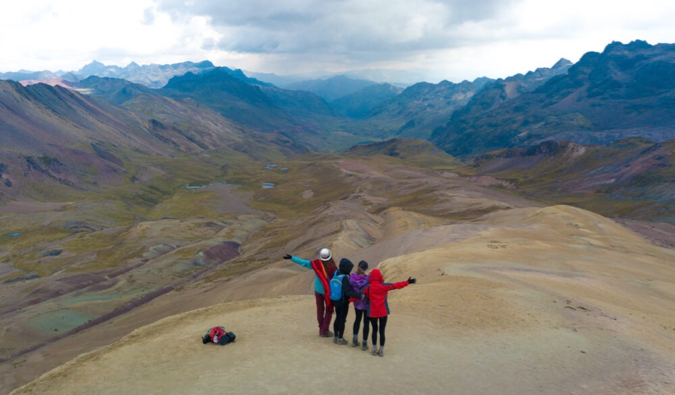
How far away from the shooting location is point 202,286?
6494 centimetres

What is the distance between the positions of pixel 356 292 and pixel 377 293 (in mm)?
770

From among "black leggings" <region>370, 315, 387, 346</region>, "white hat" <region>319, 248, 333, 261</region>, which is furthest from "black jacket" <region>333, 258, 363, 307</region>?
"black leggings" <region>370, 315, 387, 346</region>

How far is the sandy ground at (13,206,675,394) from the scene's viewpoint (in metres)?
13.6

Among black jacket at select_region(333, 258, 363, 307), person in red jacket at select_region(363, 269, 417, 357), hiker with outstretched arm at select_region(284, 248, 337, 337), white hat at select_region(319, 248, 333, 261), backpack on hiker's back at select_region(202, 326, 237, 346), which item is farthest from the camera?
backpack on hiker's back at select_region(202, 326, 237, 346)

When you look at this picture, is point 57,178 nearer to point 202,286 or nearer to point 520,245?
point 202,286

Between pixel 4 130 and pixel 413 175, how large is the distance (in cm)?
19354

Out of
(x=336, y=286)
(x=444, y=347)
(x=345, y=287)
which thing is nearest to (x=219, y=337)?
(x=336, y=286)

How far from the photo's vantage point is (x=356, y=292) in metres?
14.8

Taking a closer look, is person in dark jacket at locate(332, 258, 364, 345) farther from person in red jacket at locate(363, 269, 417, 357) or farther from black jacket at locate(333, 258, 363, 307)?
person in red jacket at locate(363, 269, 417, 357)

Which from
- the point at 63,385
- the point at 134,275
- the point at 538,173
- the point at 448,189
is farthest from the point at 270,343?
the point at 538,173

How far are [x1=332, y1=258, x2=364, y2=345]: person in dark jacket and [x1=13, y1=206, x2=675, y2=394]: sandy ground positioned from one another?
51 centimetres

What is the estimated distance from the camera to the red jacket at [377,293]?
14500 millimetres

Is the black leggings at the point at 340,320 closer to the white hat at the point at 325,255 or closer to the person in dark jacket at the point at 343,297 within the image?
the person in dark jacket at the point at 343,297

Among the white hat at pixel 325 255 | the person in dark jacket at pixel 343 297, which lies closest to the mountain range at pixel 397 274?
the person in dark jacket at pixel 343 297
